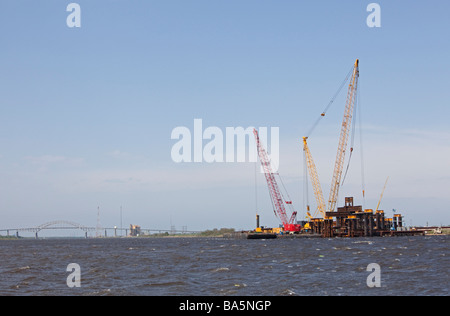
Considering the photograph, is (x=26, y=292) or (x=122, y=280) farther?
(x=122, y=280)

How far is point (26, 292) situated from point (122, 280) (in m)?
10.4
